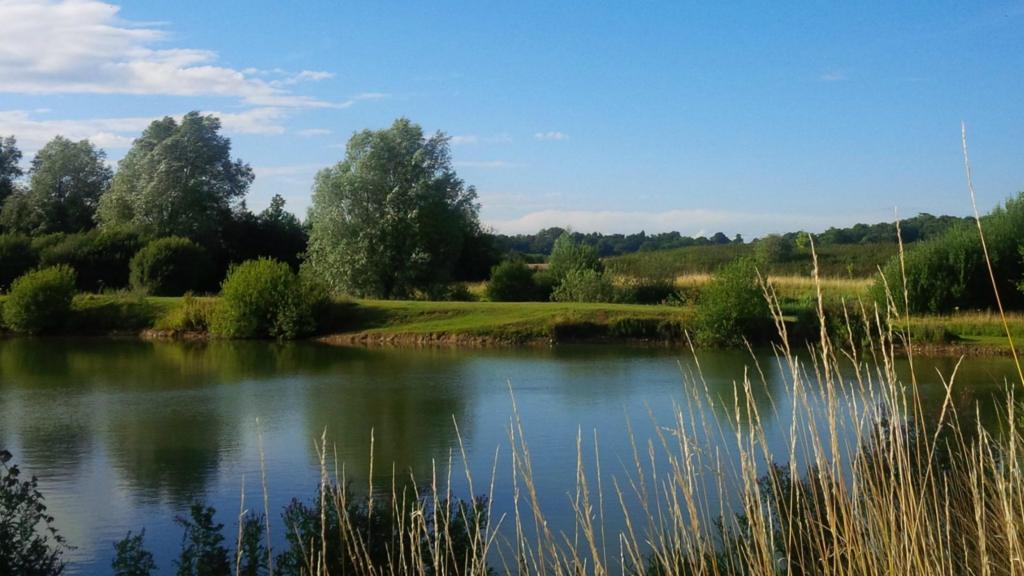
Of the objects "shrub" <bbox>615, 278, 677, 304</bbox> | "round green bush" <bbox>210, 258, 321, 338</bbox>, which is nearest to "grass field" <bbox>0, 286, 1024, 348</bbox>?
"round green bush" <bbox>210, 258, 321, 338</bbox>

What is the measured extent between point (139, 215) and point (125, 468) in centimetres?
3297

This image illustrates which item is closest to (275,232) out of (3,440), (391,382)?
(391,382)

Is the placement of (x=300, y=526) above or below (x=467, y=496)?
above

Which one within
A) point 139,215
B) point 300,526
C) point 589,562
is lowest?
point 589,562

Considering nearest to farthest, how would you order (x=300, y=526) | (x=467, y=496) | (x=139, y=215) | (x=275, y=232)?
(x=300, y=526) < (x=467, y=496) < (x=139, y=215) < (x=275, y=232)

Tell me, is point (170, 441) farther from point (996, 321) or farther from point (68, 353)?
point (996, 321)

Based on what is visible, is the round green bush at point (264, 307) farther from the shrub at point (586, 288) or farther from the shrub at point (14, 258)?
the shrub at point (14, 258)

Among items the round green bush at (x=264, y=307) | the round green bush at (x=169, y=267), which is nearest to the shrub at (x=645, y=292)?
the round green bush at (x=264, y=307)

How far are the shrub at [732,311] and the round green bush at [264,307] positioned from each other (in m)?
11.3

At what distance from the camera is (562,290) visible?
35.5 metres

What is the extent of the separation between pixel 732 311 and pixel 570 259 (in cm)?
1301

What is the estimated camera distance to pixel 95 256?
3656 cm

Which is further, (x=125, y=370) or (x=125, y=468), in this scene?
(x=125, y=370)

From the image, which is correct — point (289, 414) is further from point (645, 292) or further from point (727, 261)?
point (727, 261)
